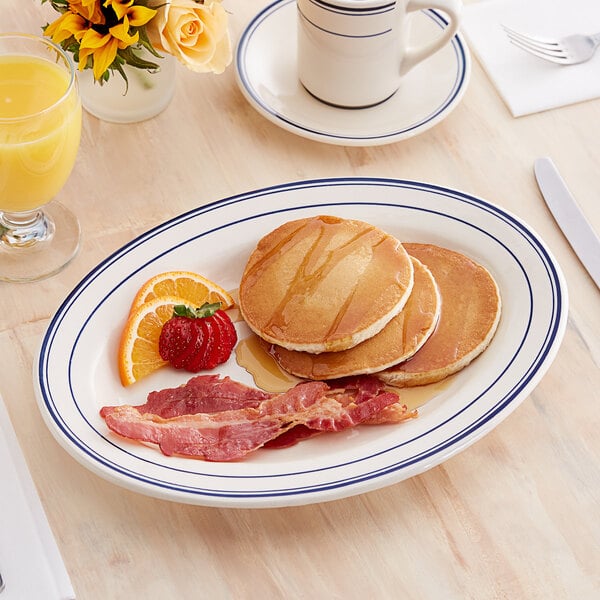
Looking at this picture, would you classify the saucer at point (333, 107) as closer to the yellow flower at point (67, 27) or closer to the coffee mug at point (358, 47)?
the coffee mug at point (358, 47)

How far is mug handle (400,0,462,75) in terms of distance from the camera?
1706 millimetres

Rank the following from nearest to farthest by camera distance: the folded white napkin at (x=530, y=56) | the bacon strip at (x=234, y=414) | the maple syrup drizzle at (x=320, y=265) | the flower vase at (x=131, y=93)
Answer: the bacon strip at (x=234, y=414) → the maple syrup drizzle at (x=320, y=265) → the flower vase at (x=131, y=93) → the folded white napkin at (x=530, y=56)

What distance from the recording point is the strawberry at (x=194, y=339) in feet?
4.77

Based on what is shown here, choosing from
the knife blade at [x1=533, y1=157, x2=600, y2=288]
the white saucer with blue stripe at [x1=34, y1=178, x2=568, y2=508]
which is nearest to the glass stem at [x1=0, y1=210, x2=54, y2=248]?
the white saucer with blue stripe at [x1=34, y1=178, x2=568, y2=508]

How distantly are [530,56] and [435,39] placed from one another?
300 mm

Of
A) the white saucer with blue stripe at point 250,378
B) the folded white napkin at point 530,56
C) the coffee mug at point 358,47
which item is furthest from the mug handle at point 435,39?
the white saucer with blue stripe at point 250,378

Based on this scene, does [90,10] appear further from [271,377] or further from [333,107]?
[271,377]

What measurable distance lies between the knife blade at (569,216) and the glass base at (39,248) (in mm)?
884

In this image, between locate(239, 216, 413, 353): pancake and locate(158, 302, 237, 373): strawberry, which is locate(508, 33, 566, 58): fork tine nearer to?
locate(239, 216, 413, 353): pancake

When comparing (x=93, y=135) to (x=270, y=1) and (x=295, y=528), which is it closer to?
(x=270, y=1)

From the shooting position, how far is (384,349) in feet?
4.66

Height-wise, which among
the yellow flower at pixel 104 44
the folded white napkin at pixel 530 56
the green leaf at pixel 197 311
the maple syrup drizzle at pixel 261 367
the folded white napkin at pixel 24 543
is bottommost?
the folded white napkin at pixel 24 543

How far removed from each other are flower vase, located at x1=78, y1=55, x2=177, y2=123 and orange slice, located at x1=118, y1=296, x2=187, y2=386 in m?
0.53

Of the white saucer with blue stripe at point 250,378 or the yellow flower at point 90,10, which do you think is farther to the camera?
the yellow flower at point 90,10
